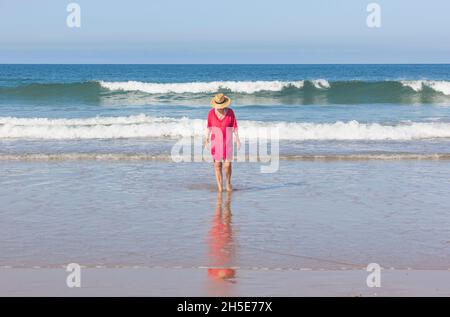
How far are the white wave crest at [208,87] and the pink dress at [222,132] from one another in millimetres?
25261

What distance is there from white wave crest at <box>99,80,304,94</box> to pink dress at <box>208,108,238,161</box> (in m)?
25.3

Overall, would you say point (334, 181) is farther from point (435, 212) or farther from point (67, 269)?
point (67, 269)

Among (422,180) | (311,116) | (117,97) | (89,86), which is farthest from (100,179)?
(89,86)

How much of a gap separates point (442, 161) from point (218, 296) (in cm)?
908

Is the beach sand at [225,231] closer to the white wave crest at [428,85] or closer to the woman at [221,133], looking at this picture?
the woman at [221,133]

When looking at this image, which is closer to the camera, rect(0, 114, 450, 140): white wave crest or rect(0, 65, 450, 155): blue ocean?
rect(0, 65, 450, 155): blue ocean

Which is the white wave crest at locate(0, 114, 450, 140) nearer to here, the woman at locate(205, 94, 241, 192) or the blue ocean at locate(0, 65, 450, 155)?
the blue ocean at locate(0, 65, 450, 155)

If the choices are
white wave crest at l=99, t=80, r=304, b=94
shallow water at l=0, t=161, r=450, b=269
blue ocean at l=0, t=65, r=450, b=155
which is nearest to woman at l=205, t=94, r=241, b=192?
shallow water at l=0, t=161, r=450, b=269

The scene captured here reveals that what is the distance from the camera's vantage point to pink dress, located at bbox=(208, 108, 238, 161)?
32.3ft

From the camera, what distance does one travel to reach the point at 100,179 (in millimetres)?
10969

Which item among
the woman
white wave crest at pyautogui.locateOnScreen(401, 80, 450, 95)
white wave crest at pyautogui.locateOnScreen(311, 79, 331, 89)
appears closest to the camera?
the woman

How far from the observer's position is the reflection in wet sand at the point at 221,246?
584 centimetres

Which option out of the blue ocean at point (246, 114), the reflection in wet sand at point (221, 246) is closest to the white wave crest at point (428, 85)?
the blue ocean at point (246, 114)

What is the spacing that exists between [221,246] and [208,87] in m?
30.6
